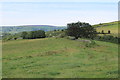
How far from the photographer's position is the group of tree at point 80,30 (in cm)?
8500

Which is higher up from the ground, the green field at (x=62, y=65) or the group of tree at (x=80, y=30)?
the group of tree at (x=80, y=30)

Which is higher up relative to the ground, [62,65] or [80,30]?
[80,30]

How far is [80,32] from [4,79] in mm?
72374

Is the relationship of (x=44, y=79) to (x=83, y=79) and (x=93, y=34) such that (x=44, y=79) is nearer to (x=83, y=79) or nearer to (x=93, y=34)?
(x=83, y=79)

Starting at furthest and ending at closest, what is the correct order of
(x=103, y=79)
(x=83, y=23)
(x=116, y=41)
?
1. (x=83, y=23)
2. (x=116, y=41)
3. (x=103, y=79)

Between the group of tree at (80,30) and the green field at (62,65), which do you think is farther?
the group of tree at (80,30)

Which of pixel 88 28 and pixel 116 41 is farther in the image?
pixel 88 28

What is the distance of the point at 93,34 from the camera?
91688mm

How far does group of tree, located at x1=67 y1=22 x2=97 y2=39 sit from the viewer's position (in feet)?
279

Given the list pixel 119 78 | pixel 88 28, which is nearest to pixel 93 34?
pixel 88 28

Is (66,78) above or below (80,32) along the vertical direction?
below

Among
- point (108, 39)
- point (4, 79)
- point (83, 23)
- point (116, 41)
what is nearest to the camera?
point (4, 79)

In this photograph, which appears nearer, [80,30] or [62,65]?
[62,65]

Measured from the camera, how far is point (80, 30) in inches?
3433
